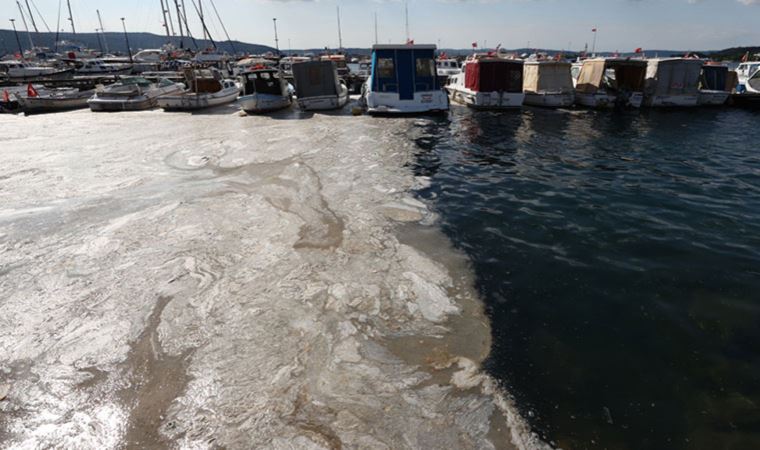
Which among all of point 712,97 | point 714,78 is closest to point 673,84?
point 712,97

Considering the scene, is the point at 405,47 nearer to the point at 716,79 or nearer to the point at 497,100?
the point at 497,100

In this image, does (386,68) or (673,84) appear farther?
(673,84)

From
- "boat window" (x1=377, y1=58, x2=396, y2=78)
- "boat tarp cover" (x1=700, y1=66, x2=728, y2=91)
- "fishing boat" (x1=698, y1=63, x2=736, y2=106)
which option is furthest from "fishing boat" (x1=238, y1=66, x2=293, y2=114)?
"boat tarp cover" (x1=700, y1=66, x2=728, y2=91)

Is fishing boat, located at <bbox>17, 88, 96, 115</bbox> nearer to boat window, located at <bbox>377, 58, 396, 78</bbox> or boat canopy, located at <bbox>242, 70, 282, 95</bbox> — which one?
boat canopy, located at <bbox>242, 70, 282, 95</bbox>

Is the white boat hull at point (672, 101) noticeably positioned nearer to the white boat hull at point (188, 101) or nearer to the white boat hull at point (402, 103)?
the white boat hull at point (402, 103)

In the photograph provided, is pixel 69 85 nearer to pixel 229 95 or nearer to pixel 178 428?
pixel 229 95

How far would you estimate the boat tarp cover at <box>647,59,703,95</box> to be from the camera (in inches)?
975

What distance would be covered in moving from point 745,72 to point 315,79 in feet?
109

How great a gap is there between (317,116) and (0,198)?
1432cm

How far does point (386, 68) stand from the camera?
68.0 feet

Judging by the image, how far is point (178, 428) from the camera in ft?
11.9

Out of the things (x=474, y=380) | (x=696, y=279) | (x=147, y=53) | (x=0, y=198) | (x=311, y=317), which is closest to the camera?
(x=474, y=380)

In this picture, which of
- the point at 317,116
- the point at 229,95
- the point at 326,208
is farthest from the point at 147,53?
the point at 326,208

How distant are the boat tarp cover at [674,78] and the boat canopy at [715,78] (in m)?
2.42
